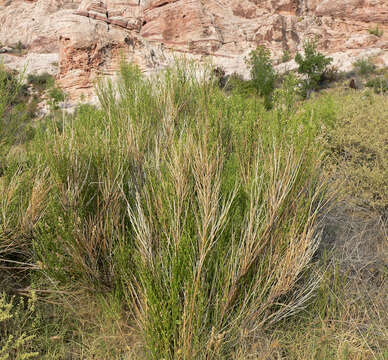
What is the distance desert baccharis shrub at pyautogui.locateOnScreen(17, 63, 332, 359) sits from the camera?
4.22 ft

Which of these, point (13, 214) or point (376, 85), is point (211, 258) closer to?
point (13, 214)

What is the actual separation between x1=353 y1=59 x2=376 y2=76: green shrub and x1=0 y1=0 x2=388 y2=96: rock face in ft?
3.20

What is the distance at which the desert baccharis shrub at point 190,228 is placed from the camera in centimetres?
129

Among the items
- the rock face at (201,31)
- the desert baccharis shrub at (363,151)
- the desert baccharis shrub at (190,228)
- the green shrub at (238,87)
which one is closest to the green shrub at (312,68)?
the rock face at (201,31)

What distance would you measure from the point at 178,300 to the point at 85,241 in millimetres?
847

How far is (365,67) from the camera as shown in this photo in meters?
18.4

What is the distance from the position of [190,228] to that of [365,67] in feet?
72.7

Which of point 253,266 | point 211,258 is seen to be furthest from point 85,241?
point 253,266

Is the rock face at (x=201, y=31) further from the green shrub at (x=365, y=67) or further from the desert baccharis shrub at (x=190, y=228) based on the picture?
the desert baccharis shrub at (x=190, y=228)

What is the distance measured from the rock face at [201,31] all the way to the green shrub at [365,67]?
0.97 m

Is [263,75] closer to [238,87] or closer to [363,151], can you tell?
[238,87]

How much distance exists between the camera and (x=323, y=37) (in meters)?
25.1

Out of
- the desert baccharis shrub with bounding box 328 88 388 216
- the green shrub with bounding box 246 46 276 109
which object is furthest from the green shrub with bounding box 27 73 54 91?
the desert baccharis shrub with bounding box 328 88 388 216

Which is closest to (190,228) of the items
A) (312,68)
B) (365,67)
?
(312,68)
